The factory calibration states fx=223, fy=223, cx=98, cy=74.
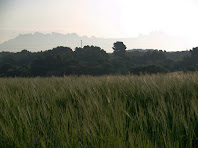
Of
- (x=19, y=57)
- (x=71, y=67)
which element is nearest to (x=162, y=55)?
(x=71, y=67)

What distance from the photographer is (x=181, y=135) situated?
1.52m

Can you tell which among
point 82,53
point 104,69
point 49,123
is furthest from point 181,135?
point 82,53

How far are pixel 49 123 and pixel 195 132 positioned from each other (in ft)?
3.72

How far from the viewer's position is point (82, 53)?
196ft

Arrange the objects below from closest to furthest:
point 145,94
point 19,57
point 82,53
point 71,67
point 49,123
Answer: point 49,123 < point 145,94 < point 71,67 < point 82,53 < point 19,57

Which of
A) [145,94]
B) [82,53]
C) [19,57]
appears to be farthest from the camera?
[19,57]

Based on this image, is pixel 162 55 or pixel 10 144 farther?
pixel 162 55

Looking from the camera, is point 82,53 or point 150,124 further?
point 82,53

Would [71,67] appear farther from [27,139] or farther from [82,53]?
[27,139]

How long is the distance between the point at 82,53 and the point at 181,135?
58.6 meters

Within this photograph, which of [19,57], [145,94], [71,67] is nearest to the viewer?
[145,94]

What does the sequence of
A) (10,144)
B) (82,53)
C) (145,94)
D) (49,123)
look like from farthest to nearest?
(82,53), (145,94), (49,123), (10,144)

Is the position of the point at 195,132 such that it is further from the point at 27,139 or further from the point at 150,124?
the point at 27,139

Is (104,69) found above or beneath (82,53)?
beneath
